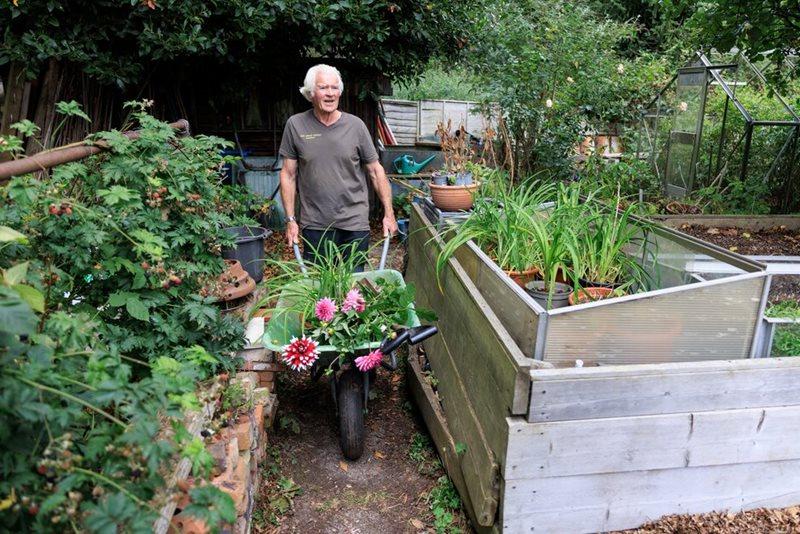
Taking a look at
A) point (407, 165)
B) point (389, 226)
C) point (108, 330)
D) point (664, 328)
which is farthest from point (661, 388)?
point (407, 165)

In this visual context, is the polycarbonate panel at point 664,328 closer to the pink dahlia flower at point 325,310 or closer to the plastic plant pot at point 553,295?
the plastic plant pot at point 553,295

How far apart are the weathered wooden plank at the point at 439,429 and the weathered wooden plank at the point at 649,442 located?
424 mm

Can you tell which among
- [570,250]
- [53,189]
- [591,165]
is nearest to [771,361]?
[570,250]

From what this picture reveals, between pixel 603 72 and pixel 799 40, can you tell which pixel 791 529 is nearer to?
Result: pixel 799 40

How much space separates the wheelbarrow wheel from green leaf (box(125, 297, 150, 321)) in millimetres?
1169

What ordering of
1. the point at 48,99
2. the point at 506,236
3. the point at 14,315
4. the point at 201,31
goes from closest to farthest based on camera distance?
the point at 14,315 < the point at 506,236 < the point at 48,99 < the point at 201,31

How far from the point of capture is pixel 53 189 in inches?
62.7

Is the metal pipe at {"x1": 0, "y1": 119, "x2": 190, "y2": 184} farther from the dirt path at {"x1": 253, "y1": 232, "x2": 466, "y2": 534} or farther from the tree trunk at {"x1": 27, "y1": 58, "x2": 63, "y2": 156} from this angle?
the tree trunk at {"x1": 27, "y1": 58, "x2": 63, "y2": 156}

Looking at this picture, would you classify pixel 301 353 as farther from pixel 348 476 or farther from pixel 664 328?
pixel 664 328

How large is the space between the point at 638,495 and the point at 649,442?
8.5 inches

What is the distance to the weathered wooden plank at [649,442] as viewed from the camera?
191 cm

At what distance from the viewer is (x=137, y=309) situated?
5.99 feet

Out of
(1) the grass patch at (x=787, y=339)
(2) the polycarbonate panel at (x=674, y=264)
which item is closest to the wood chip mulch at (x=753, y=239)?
(2) the polycarbonate panel at (x=674, y=264)

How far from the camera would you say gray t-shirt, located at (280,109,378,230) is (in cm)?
359
